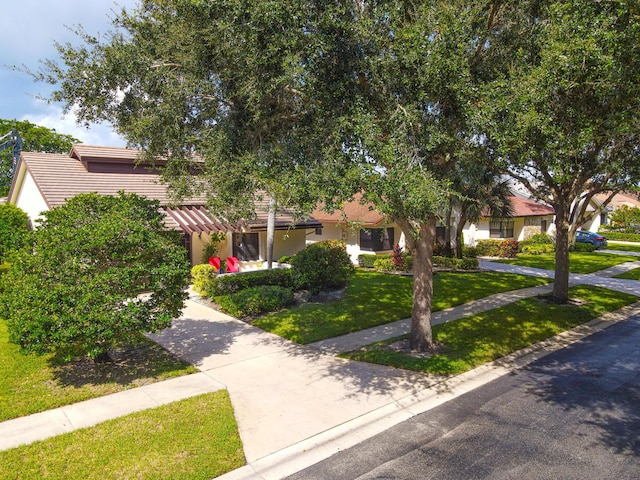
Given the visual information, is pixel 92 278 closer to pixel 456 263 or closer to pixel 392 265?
pixel 392 265

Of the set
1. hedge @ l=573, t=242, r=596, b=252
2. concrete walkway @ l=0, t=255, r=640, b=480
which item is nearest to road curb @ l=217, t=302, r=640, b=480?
concrete walkway @ l=0, t=255, r=640, b=480

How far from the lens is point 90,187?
19438 millimetres

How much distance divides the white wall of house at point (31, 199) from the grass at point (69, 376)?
10.6 metres

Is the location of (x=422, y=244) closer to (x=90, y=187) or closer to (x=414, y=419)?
(x=414, y=419)

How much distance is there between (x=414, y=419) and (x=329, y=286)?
32.6 ft

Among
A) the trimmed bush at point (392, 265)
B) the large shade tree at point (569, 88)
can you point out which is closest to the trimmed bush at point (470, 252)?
the trimmed bush at point (392, 265)

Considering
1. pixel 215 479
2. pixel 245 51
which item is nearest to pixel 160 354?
pixel 215 479

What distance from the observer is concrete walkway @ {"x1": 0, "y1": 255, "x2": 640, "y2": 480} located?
22.4ft

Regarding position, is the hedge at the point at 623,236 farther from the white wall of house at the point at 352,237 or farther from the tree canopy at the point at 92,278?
the tree canopy at the point at 92,278

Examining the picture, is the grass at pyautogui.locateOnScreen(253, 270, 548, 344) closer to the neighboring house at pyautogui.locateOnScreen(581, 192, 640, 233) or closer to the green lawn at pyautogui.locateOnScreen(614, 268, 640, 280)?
the green lawn at pyautogui.locateOnScreen(614, 268, 640, 280)

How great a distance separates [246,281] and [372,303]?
16.1 feet

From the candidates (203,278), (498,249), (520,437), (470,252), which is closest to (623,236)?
(498,249)

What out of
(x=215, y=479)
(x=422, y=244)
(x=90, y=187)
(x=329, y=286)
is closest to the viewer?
(x=215, y=479)

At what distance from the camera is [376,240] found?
92.8 ft
